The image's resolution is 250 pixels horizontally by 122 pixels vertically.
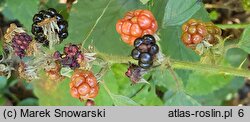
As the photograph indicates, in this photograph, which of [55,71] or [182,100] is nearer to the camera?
[55,71]

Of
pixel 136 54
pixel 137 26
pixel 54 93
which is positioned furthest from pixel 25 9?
pixel 136 54

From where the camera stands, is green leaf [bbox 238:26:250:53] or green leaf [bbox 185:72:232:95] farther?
green leaf [bbox 185:72:232:95]

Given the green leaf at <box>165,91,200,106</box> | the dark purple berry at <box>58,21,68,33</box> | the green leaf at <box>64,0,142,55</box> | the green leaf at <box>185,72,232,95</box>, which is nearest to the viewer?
the dark purple berry at <box>58,21,68,33</box>

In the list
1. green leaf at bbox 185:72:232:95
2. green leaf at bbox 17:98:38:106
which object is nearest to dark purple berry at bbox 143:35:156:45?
green leaf at bbox 185:72:232:95

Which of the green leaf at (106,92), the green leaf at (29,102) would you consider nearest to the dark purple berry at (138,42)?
the green leaf at (106,92)

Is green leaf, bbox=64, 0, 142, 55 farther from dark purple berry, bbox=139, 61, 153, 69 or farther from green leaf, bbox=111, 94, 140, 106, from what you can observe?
dark purple berry, bbox=139, 61, 153, 69

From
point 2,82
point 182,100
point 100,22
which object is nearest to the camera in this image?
point 182,100

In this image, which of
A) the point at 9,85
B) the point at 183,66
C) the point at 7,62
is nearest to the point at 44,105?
the point at 9,85

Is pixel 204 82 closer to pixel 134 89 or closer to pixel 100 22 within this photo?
pixel 134 89
